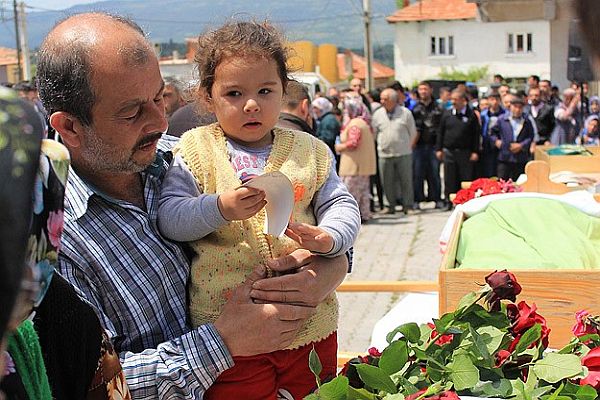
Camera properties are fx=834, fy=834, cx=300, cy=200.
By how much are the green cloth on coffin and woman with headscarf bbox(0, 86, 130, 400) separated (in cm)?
189

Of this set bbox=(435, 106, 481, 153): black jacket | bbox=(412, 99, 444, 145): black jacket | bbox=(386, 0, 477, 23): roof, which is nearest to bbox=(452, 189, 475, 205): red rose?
bbox=(435, 106, 481, 153): black jacket

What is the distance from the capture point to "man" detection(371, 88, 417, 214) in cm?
1135

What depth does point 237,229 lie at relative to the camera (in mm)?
2010

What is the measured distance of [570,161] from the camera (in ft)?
21.2

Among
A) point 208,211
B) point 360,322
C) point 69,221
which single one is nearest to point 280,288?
point 208,211

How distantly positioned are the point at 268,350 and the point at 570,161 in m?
5.06

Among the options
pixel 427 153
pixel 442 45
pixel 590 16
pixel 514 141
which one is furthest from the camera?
pixel 442 45

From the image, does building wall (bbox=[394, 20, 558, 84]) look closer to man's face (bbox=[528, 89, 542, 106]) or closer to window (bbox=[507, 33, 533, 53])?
window (bbox=[507, 33, 533, 53])

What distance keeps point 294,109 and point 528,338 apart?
11.6ft

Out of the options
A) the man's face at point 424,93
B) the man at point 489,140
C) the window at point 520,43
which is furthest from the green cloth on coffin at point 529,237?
the window at point 520,43

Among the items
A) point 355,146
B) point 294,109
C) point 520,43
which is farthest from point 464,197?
point 520,43

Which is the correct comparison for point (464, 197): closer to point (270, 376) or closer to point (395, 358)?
point (270, 376)

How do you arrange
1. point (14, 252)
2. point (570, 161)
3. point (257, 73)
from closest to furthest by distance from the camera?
point (14, 252) < point (257, 73) < point (570, 161)

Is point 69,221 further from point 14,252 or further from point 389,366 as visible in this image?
point 14,252
